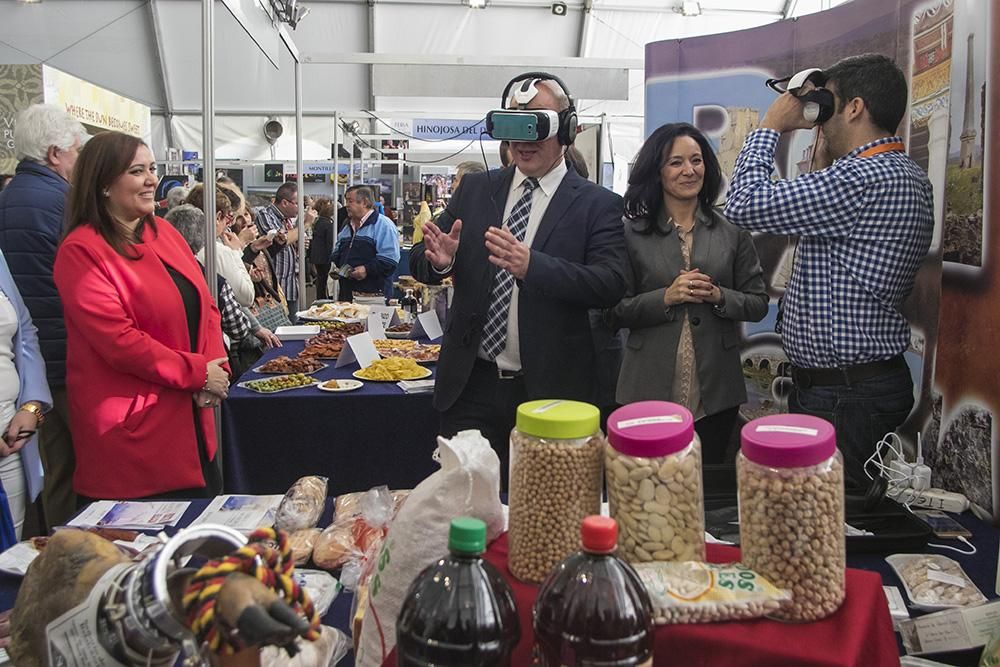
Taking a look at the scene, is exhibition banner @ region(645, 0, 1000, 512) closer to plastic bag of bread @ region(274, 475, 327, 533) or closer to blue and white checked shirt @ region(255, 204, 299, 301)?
plastic bag of bread @ region(274, 475, 327, 533)

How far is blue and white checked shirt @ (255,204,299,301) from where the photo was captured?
22.0 feet

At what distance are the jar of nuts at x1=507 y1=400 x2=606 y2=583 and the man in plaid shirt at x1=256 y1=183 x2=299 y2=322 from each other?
572cm

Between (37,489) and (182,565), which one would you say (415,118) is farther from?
(182,565)

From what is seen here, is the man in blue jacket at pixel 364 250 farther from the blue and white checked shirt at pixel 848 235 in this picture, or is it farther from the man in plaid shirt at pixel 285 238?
the blue and white checked shirt at pixel 848 235

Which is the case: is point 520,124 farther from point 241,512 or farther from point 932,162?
point 932,162

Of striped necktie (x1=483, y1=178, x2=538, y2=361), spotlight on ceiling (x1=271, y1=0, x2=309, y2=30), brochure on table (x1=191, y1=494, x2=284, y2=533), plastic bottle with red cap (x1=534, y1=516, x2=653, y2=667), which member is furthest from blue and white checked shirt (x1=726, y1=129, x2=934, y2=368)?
spotlight on ceiling (x1=271, y1=0, x2=309, y2=30)

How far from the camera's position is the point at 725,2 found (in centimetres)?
1322

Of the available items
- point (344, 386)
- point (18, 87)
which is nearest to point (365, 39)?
point (18, 87)

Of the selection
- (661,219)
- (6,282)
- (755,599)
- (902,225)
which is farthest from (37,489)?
(902,225)

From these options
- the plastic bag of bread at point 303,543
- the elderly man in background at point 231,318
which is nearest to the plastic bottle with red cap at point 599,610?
the plastic bag of bread at point 303,543

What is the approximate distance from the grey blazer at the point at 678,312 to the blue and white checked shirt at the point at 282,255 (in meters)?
4.74

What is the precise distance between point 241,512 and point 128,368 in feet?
2.50

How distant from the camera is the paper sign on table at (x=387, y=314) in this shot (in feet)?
15.6

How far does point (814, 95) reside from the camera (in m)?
2.03
